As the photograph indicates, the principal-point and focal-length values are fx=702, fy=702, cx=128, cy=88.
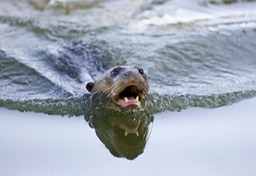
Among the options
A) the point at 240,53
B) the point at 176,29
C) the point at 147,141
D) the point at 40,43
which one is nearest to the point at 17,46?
the point at 40,43

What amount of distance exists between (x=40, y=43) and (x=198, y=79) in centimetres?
236

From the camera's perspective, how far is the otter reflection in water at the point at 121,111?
634 centimetres

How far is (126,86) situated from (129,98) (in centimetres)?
14

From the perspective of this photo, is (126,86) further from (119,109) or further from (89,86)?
(89,86)

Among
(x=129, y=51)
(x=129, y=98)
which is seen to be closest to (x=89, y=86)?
(x=129, y=98)

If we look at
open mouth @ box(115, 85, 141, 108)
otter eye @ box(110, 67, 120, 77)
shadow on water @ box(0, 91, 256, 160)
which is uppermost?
otter eye @ box(110, 67, 120, 77)

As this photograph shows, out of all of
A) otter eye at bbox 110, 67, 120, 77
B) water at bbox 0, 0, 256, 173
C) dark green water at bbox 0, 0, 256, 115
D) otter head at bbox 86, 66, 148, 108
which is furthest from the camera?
dark green water at bbox 0, 0, 256, 115

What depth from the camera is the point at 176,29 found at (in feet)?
Result: 32.5

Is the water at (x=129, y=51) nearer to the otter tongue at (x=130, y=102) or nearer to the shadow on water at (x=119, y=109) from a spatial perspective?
the shadow on water at (x=119, y=109)

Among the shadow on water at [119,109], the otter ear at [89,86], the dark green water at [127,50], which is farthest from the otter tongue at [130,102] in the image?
the otter ear at [89,86]

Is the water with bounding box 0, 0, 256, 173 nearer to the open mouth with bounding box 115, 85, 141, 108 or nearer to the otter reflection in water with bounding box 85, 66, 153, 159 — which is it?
the otter reflection in water with bounding box 85, 66, 153, 159

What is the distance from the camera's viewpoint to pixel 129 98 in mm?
6699

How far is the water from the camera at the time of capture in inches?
298

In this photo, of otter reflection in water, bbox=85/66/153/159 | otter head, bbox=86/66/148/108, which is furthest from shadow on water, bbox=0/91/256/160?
otter head, bbox=86/66/148/108
